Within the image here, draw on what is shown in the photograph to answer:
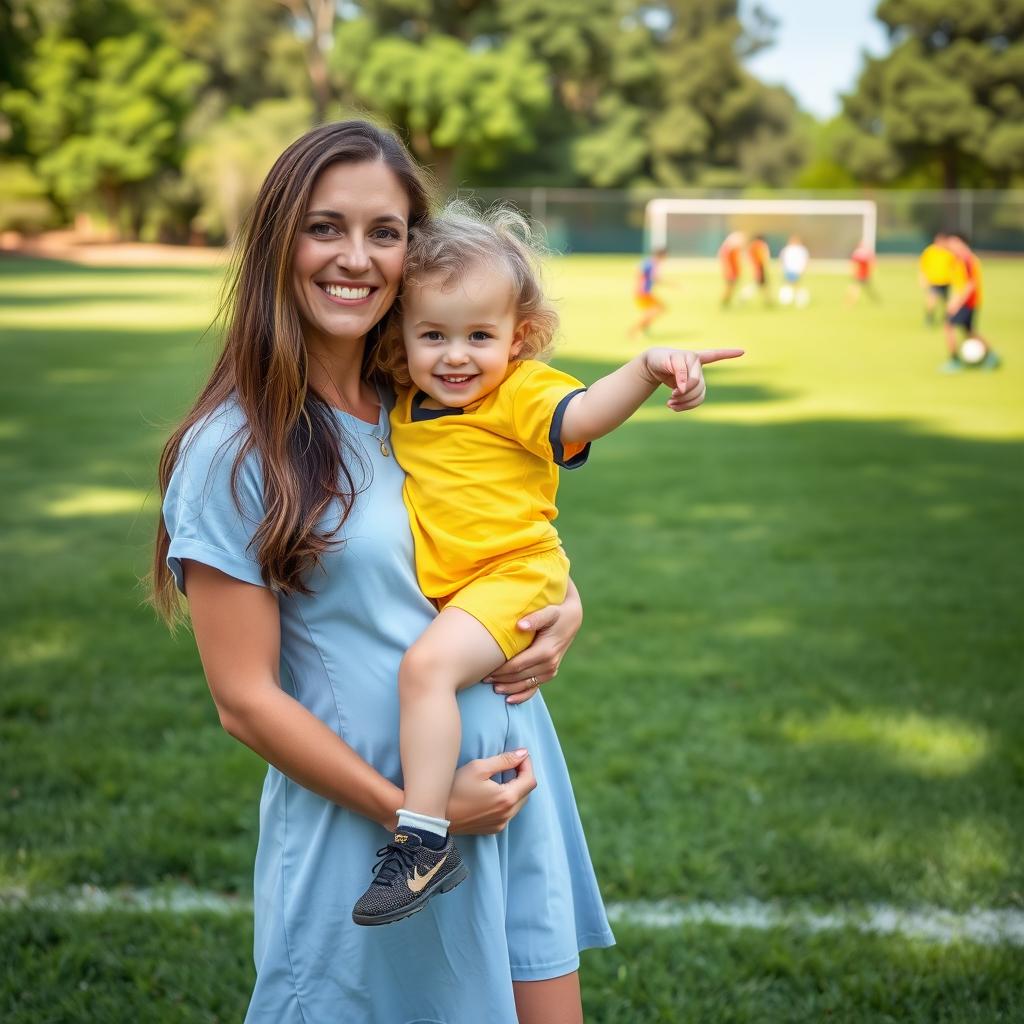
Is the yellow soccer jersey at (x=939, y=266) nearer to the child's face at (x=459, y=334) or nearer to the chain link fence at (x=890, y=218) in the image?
the child's face at (x=459, y=334)

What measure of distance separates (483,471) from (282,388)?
374mm

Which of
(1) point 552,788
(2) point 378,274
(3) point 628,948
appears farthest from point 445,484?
(3) point 628,948

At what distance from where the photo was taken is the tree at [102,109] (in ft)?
173

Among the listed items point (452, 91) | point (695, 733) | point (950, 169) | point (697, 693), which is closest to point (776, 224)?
point (452, 91)

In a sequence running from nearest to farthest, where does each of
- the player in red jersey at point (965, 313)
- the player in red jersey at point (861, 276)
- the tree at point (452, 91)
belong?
the player in red jersey at point (965, 313) → the player in red jersey at point (861, 276) → the tree at point (452, 91)

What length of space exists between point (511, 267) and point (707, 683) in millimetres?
3371

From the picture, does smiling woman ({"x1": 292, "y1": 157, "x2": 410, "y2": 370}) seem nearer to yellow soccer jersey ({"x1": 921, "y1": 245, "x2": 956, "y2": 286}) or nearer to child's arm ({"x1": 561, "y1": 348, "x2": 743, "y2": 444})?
child's arm ({"x1": 561, "y1": 348, "x2": 743, "y2": 444})

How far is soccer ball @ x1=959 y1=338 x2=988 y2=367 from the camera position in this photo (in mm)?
16047

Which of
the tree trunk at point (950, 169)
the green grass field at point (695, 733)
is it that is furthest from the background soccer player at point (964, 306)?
the tree trunk at point (950, 169)

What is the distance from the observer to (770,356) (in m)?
18.1

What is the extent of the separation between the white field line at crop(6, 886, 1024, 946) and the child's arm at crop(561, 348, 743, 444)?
6.00 ft

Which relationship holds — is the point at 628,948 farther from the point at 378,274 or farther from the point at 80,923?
the point at 378,274

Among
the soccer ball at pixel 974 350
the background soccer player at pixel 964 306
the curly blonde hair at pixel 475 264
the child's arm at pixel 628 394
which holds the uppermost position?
the curly blonde hair at pixel 475 264

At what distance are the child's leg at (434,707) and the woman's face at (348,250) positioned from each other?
1.75ft
